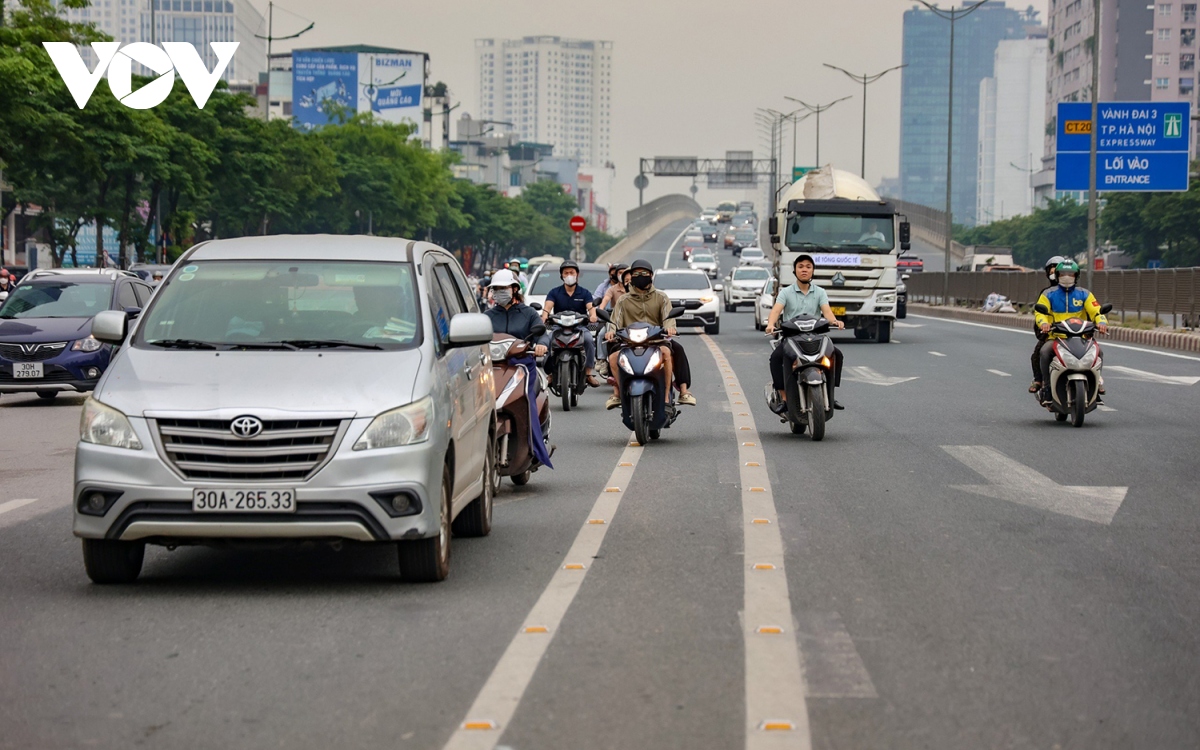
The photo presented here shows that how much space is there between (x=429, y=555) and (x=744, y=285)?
48173 millimetres

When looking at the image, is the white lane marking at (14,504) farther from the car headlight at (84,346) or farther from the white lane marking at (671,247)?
the white lane marking at (671,247)

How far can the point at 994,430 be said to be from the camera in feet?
50.6

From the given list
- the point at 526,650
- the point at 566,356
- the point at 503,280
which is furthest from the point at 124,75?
the point at 526,650

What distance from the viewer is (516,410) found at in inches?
426

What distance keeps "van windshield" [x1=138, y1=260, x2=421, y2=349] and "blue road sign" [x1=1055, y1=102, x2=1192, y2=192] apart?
35601mm

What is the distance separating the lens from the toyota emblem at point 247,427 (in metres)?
7.06

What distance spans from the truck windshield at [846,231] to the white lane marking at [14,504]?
22872 mm

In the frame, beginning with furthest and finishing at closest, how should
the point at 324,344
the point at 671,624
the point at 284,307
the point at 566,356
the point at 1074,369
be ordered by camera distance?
the point at 566,356
the point at 1074,369
the point at 284,307
the point at 324,344
the point at 671,624

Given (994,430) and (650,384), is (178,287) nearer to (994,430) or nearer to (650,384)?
(650,384)

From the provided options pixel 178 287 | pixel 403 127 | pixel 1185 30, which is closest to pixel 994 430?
pixel 178 287

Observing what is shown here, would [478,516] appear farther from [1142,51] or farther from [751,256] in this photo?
[1142,51]

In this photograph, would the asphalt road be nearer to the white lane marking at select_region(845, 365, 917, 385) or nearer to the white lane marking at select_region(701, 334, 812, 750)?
the white lane marking at select_region(701, 334, 812, 750)

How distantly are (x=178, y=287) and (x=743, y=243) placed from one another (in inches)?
4806

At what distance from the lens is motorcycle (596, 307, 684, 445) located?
45.9ft
